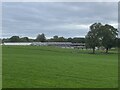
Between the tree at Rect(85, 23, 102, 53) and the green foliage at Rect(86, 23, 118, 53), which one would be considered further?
the green foliage at Rect(86, 23, 118, 53)

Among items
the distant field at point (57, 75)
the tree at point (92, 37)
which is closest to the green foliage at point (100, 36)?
the tree at point (92, 37)

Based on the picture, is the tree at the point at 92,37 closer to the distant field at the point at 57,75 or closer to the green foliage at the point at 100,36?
the green foliage at the point at 100,36

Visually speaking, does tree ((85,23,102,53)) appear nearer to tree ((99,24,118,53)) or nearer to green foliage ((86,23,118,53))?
green foliage ((86,23,118,53))

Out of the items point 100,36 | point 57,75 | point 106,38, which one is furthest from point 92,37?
point 57,75

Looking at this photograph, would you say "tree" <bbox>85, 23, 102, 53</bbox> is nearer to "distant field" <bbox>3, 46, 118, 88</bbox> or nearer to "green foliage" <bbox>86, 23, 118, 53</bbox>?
"green foliage" <bbox>86, 23, 118, 53</bbox>

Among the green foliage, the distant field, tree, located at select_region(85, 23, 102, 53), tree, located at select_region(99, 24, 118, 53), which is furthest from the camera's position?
tree, located at select_region(99, 24, 118, 53)

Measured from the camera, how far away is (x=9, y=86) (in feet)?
51.7

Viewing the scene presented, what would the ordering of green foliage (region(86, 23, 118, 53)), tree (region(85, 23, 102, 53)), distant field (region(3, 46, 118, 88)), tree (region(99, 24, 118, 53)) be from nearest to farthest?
1. distant field (region(3, 46, 118, 88))
2. tree (region(85, 23, 102, 53))
3. green foliage (region(86, 23, 118, 53))
4. tree (region(99, 24, 118, 53))

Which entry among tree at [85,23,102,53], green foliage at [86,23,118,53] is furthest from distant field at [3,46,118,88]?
green foliage at [86,23,118,53]

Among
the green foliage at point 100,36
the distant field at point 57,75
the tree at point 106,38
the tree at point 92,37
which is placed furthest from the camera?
the tree at point 106,38

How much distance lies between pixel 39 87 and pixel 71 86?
1683 millimetres

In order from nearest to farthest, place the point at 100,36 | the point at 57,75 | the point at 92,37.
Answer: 1. the point at 57,75
2. the point at 92,37
3. the point at 100,36

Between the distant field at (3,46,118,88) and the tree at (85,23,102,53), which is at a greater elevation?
the tree at (85,23,102,53)

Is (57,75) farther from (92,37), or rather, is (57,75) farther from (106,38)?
(106,38)
